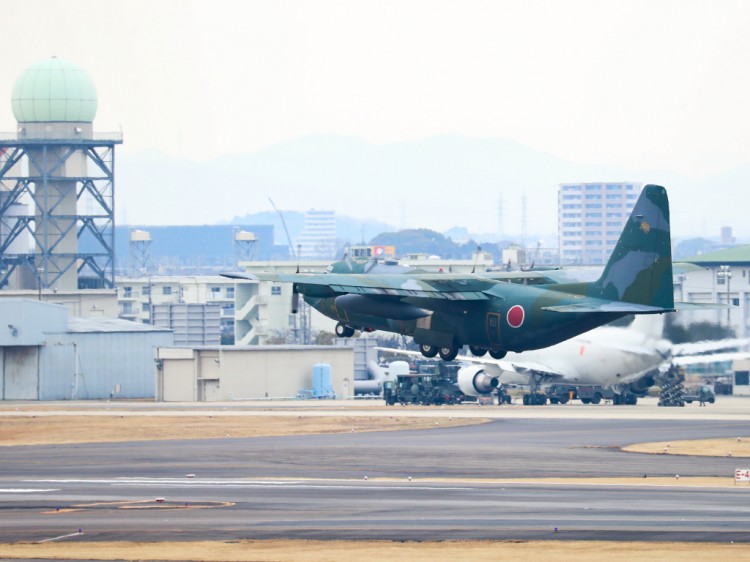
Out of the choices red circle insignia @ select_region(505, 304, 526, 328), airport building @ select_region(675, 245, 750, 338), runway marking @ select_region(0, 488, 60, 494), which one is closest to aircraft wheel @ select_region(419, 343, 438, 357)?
red circle insignia @ select_region(505, 304, 526, 328)

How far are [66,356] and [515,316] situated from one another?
7194 centimetres

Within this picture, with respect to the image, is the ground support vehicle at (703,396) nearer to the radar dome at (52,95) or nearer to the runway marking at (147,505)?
the runway marking at (147,505)

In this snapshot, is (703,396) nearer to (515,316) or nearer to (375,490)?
(515,316)

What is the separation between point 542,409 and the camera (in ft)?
369

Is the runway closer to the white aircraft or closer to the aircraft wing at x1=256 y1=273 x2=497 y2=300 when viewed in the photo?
the aircraft wing at x1=256 y1=273 x2=497 y2=300

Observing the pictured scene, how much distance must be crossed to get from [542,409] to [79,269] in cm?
10186

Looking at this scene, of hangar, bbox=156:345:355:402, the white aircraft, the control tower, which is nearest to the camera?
the white aircraft

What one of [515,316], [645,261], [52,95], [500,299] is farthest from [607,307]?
[52,95]

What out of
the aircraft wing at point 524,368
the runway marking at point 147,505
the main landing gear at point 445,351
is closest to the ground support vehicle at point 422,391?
the aircraft wing at point 524,368

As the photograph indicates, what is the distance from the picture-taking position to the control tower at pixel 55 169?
19262cm

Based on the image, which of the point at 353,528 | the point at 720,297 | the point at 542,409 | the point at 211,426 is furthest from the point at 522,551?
the point at 720,297

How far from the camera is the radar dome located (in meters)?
194

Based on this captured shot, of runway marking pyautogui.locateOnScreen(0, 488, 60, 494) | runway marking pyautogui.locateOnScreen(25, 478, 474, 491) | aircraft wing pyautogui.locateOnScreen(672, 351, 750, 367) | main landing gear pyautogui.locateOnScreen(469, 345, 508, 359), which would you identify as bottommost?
runway marking pyautogui.locateOnScreen(0, 488, 60, 494)

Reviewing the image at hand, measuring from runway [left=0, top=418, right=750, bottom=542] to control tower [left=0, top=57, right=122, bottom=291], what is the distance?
367 ft
